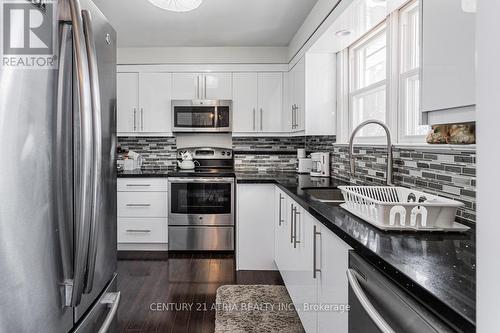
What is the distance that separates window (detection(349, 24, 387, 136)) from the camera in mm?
2561

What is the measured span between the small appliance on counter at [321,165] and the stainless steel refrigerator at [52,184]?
2.64m

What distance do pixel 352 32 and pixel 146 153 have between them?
9.67 feet

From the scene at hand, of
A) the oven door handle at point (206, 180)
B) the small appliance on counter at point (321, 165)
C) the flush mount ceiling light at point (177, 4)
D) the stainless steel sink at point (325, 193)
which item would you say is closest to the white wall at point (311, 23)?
the flush mount ceiling light at point (177, 4)

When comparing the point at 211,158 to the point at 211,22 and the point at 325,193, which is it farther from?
the point at 325,193

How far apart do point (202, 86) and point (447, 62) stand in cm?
344

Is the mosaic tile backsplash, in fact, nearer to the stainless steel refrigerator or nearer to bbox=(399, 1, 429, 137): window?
bbox=(399, 1, 429, 137): window

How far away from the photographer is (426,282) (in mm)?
794

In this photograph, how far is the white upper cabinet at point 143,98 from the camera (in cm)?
418

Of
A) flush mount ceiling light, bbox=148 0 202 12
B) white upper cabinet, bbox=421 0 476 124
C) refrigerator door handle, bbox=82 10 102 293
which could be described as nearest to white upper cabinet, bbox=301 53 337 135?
flush mount ceiling light, bbox=148 0 202 12

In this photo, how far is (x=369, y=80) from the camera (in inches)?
111

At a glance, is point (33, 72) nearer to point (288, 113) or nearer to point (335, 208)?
point (335, 208)

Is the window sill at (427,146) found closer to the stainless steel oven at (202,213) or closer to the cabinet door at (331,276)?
the cabinet door at (331,276)

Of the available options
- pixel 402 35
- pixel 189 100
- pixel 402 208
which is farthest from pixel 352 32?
pixel 189 100

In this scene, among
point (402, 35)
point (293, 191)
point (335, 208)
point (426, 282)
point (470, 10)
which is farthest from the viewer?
point (293, 191)
